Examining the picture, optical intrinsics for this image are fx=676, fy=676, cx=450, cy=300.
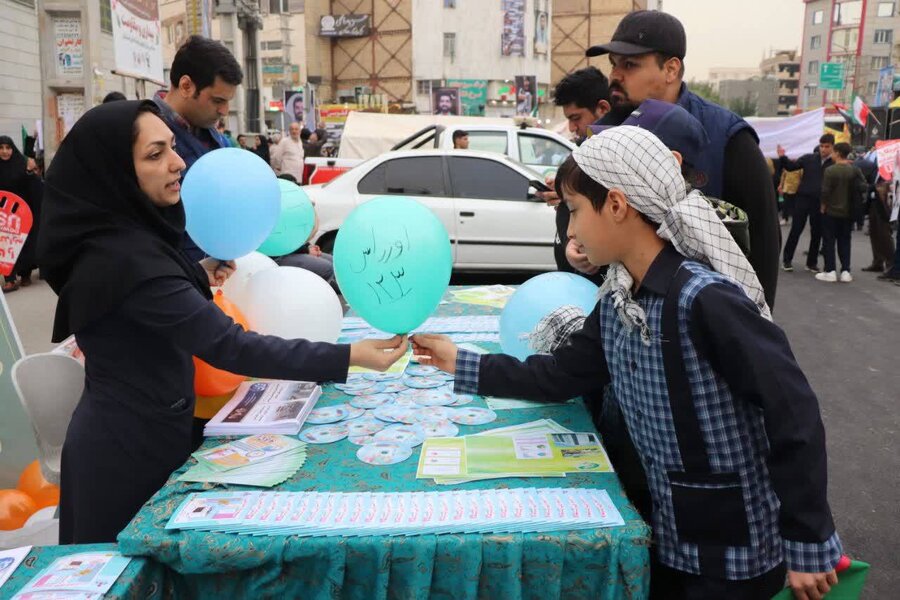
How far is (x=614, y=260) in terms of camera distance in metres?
1.60

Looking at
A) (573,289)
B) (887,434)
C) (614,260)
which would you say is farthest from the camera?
(887,434)

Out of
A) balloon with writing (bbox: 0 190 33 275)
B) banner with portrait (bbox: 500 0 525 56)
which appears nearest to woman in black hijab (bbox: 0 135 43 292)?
balloon with writing (bbox: 0 190 33 275)

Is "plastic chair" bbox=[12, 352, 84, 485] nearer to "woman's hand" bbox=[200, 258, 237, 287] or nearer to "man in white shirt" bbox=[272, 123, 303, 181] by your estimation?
"woman's hand" bbox=[200, 258, 237, 287]

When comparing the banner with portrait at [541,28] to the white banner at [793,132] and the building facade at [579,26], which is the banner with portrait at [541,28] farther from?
the white banner at [793,132]

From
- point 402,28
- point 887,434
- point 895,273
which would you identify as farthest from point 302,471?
point 402,28

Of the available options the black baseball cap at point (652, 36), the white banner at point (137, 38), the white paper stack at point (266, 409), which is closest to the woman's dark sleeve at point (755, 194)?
the black baseball cap at point (652, 36)

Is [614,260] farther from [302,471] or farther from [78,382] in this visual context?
[78,382]

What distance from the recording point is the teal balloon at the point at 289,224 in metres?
3.52

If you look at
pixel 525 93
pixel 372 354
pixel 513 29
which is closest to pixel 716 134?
pixel 372 354

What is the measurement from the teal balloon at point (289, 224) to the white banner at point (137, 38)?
412cm

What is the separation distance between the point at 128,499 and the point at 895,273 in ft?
34.5

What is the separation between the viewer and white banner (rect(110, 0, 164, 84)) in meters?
6.51

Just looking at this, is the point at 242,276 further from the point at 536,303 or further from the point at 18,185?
the point at 18,185

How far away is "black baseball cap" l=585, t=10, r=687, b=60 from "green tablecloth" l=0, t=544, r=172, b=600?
2.17 meters
